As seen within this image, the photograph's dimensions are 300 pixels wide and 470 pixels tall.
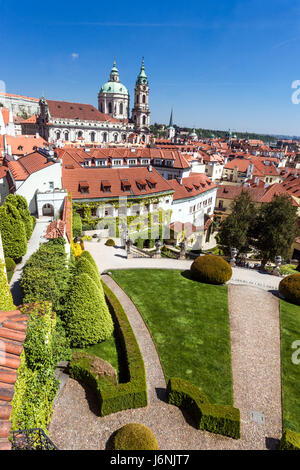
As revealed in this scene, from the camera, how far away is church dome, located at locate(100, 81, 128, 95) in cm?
15238

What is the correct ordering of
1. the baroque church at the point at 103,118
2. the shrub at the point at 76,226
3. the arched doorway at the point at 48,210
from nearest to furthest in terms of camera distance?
1. the shrub at the point at 76,226
2. the arched doorway at the point at 48,210
3. the baroque church at the point at 103,118

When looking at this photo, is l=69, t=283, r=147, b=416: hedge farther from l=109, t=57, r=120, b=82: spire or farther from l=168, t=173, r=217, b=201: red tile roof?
l=109, t=57, r=120, b=82: spire

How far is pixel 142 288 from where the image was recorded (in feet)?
75.3

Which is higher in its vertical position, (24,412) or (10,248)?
(10,248)

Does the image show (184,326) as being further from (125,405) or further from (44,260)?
(44,260)

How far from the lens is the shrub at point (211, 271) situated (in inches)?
959

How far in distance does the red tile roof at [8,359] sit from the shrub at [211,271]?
1839cm

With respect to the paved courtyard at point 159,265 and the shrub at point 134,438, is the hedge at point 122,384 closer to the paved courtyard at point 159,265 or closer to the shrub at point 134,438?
the shrub at point 134,438

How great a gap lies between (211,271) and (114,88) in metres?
156

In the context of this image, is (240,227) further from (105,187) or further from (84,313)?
(84,313)

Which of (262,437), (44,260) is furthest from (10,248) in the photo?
(262,437)

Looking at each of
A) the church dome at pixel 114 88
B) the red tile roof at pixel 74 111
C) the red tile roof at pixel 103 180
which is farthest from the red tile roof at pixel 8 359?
the church dome at pixel 114 88

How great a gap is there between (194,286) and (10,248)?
15.9 metres

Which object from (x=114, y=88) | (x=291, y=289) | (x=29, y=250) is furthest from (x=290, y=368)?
(x=114, y=88)
